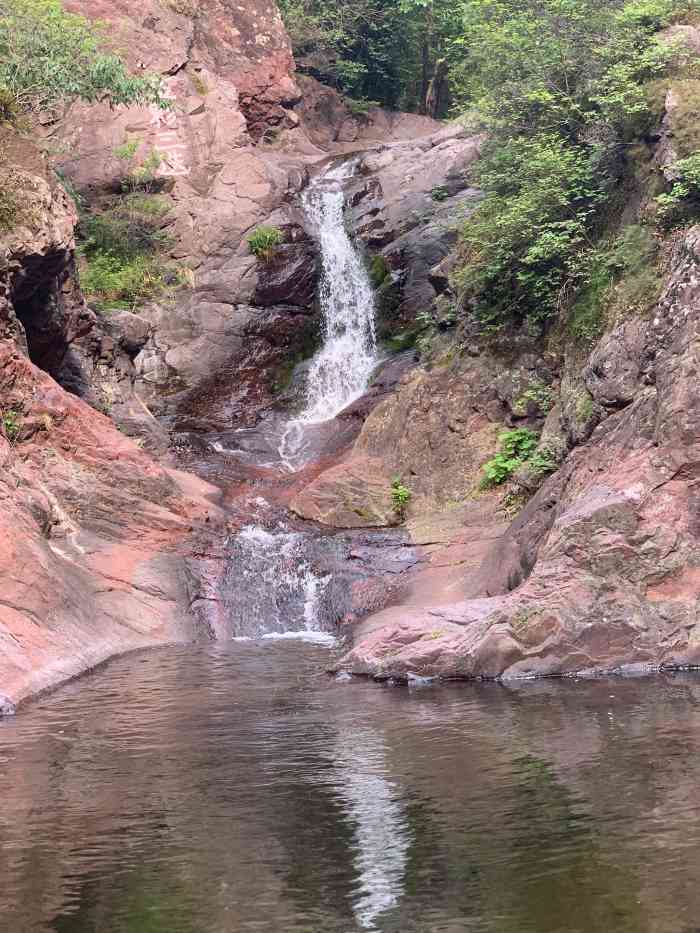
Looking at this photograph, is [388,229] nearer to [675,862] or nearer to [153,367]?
[153,367]

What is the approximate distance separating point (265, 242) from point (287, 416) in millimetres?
6807

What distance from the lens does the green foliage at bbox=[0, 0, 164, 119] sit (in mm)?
24141

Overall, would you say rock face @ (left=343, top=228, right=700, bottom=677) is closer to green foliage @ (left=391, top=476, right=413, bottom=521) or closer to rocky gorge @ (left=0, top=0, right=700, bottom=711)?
rocky gorge @ (left=0, top=0, right=700, bottom=711)

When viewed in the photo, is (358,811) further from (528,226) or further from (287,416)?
(287,416)

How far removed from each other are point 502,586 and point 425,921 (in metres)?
10.9

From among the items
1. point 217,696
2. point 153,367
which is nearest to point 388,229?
point 153,367

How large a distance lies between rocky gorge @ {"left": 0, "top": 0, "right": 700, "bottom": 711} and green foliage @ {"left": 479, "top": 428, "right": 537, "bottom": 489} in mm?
328

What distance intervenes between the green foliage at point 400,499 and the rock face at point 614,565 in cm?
556

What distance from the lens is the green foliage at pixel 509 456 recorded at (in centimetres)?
2186

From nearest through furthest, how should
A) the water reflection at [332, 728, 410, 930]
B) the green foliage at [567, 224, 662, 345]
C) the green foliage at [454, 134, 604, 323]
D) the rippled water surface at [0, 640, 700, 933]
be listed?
the rippled water surface at [0, 640, 700, 933]
the water reflection at [332, 728, 410, 930]
the green foliage at [567, 224, 662, 345]
the green foliage at [454, 134, 604, 323]

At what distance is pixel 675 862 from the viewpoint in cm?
713

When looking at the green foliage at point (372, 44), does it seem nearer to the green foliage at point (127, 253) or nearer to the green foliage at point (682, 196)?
the green foliage at point (127, 253)

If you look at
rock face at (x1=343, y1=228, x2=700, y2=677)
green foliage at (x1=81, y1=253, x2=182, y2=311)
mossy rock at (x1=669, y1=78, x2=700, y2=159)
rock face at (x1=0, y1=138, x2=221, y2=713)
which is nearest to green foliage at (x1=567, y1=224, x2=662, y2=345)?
rock face at (x1=343, y1=228, x2=700, y2=677)

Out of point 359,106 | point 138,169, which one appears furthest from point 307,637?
point 359,106
